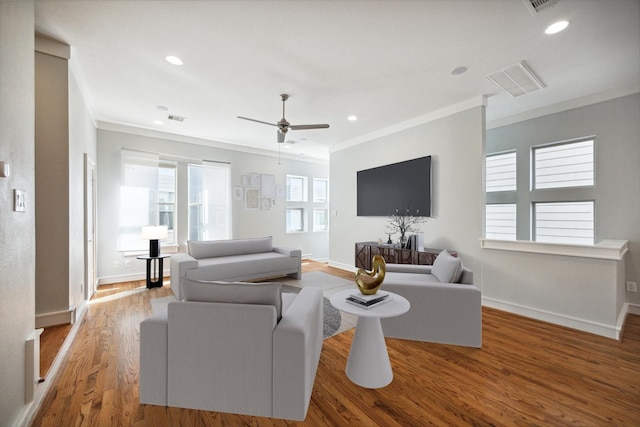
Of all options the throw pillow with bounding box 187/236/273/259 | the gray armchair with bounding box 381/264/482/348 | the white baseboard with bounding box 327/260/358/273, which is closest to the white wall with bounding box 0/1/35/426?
the gray armchair with bounding box 381/264/482/348

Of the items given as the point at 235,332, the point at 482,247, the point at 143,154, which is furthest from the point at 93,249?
the point at 482,247

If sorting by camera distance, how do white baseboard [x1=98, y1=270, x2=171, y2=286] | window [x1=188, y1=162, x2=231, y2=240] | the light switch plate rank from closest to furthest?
the light switch plate → white baseboard [x1=98, y1=270, x2=171, y2=286] → window [x1=188, y1=162, x2=231, y2=240]

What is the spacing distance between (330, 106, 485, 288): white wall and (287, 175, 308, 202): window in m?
2.30

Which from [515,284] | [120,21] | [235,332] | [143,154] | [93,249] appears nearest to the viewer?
[235,332]

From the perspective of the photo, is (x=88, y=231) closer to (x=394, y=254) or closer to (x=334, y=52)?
(x=334, y=52)

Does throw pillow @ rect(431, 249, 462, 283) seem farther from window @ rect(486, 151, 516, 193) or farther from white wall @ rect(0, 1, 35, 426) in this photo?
white wall @ rect(0, 1, 35, 426)

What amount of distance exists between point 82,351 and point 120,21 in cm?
284

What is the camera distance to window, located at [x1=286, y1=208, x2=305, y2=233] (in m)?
7.05

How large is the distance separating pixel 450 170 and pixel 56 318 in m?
5.09

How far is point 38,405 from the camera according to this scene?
168 cm

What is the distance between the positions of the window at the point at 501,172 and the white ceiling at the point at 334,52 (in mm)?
722

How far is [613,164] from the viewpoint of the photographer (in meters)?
3.38

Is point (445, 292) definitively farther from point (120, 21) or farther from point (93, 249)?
point (93, 249)

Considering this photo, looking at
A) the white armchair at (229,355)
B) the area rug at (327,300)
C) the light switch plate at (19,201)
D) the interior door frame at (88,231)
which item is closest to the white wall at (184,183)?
the interior door frame at (88,231)
